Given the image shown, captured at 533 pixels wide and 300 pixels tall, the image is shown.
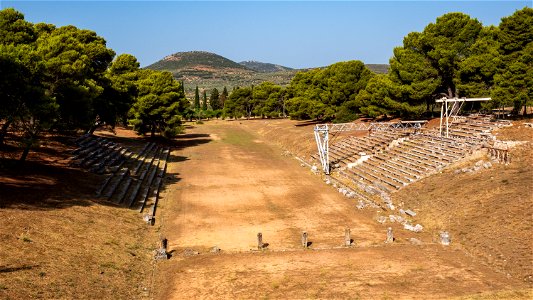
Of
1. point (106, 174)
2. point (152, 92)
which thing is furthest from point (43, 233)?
point (152, 92)

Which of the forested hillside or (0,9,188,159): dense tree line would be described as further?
the forested hillside

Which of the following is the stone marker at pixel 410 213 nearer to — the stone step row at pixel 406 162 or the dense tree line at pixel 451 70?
the stone step row at pixel 406 162

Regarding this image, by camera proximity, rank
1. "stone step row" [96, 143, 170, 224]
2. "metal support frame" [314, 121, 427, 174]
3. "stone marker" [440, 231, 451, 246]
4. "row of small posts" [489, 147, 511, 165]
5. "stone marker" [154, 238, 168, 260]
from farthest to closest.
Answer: "metal support frame" [314, 121, 427, 174]
"row of small posts" [489, 147, 511, 165]
"stone step row" [96, 143, 170, 224]
"stone marker" [440, 231, 451, 246]
"stone marker" [154, 238, 168, 260]

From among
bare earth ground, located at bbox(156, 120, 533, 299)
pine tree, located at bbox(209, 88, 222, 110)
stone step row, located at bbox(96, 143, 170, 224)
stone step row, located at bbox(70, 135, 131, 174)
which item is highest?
pine tree, located at bbox(209, 88, 222, 110)

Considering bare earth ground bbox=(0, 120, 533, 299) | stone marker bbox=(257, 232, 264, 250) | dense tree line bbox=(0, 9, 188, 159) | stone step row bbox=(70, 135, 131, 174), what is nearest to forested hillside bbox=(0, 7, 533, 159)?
dense tree line bbox=(0, 9, 188, 159)

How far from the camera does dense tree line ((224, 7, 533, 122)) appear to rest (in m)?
41.1

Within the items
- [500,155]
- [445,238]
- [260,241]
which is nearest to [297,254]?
[260,241]

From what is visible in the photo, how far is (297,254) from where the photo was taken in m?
20.7

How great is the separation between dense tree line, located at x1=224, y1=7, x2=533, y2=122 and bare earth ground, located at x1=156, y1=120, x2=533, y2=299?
69.8 ft

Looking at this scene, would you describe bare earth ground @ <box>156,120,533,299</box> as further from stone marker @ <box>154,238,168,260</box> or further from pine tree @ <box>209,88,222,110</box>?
pine tree @ <box>209,88,222,110</box>

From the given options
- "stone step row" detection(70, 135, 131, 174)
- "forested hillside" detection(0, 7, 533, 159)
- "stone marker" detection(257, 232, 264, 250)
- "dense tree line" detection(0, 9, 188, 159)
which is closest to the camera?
"stone marker" detection(257, 232, 264, 250)

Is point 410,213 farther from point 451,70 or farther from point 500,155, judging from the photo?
point 451,70

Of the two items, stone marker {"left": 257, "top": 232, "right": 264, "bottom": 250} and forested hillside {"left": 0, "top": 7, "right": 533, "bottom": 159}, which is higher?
forested hillside {"left": 0, "top": 7, "right": 533, "bottom": 159}

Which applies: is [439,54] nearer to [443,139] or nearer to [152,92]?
[443,139]
